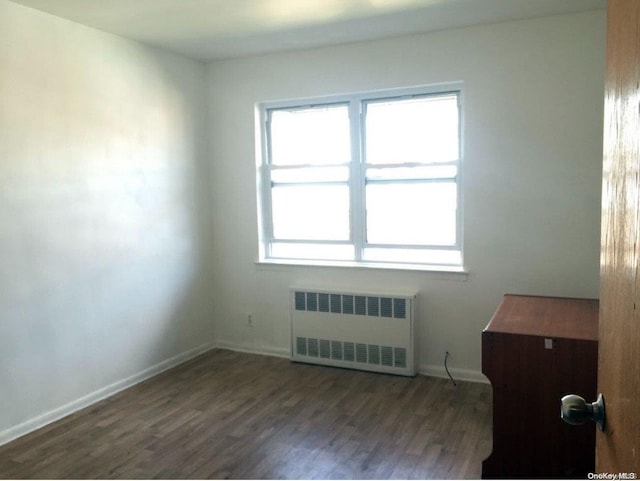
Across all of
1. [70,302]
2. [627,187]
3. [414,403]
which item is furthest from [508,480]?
[70,302]

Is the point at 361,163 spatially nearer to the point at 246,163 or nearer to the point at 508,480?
the point at 246,163

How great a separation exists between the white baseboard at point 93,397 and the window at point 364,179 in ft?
3.90

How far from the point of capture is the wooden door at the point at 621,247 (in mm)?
755

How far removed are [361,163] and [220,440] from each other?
2.41m

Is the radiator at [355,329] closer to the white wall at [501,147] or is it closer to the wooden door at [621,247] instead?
the white wall at [501,147]

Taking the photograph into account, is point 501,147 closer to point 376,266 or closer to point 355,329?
point 376,266

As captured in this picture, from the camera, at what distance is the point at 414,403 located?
3523mm

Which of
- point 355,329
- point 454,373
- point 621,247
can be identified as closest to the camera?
point 621,247

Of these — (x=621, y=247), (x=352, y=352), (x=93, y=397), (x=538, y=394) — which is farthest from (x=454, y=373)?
(x=621, y=247)

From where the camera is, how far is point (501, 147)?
371 centimetres

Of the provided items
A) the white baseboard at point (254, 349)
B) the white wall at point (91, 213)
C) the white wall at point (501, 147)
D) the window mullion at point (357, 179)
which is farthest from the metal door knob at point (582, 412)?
the white baseboard at point (254, 349)

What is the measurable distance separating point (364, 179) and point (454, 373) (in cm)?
173

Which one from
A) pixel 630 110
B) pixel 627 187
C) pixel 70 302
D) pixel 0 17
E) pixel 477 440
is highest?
pixel 0 17

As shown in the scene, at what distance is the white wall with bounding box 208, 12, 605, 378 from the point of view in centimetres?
349
